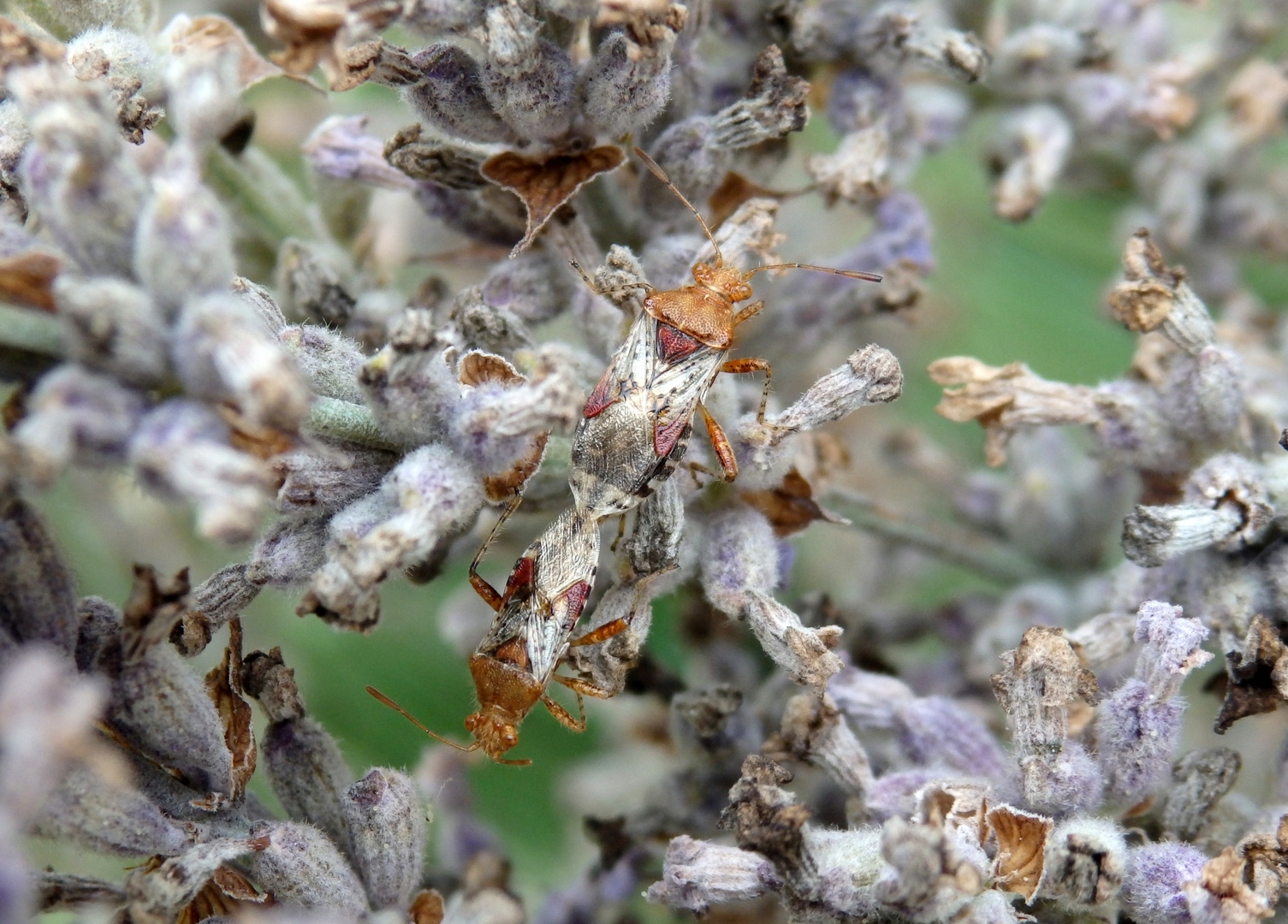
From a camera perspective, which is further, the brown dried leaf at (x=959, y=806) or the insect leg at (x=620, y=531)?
the insect leg at (x=620, y=531)

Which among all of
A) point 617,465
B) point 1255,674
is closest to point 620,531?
point 617,465

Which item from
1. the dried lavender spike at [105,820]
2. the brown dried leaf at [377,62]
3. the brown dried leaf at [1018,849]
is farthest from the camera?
the brown dried leaf at [377,62]

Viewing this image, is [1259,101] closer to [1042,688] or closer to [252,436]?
[1042,688]

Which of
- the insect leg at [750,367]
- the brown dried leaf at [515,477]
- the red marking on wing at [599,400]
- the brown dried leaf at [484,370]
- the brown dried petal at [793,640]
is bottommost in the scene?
the brown dried petal at [793,640]

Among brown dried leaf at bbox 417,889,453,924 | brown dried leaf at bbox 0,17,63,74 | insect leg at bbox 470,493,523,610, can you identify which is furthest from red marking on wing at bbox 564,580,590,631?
brown dried leaf at bbox 0,17,63,74

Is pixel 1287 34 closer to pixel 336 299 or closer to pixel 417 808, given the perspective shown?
pixel 336 299

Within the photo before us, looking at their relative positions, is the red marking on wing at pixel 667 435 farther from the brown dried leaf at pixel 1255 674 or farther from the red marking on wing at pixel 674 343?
the brown dried leaf at pixel 1255 674

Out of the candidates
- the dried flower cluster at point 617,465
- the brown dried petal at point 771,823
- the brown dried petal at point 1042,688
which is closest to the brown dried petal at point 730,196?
the dried flower cluster at point 617,465
